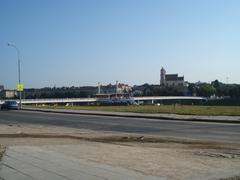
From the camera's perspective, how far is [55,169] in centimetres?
1025

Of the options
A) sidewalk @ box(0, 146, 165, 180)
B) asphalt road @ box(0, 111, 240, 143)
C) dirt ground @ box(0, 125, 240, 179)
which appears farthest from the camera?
asphalt road @ box(0, 111, 240, 143)

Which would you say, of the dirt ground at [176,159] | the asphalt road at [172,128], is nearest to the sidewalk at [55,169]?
the dirt ground at [176,159]

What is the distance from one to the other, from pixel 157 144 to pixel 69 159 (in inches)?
243

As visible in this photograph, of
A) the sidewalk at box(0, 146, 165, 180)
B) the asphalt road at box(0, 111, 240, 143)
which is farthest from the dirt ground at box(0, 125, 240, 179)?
the asphalt road at box(0, 111, 240, 143)

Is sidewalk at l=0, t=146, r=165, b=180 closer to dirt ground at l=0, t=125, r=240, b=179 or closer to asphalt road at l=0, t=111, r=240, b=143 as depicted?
dirt ground at l=0, t=125, r=240, b=179

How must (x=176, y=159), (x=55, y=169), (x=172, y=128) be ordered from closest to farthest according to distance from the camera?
(x=55, y=169)
(x=176, y=159)
(x=172, y=128)

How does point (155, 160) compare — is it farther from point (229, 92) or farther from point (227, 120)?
point (229, 92)

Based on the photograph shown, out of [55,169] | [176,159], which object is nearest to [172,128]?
[176,159]

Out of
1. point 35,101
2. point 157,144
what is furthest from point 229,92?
point 157,144

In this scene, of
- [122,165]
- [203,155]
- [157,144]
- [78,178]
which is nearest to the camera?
[78,178]

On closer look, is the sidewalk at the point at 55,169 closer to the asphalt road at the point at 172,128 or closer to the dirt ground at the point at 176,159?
the dirt ground at the point at 176,159

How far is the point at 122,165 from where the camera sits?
1101cm

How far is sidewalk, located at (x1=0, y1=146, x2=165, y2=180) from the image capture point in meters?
9.34

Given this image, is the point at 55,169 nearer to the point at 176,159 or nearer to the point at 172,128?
the point at 176,159
